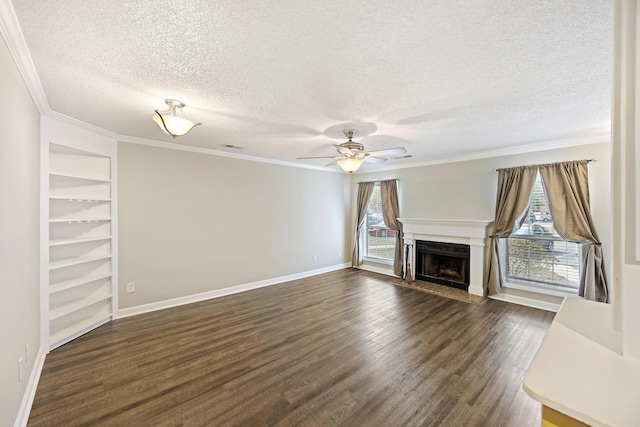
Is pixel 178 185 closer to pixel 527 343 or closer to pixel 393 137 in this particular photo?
pixel 393 137

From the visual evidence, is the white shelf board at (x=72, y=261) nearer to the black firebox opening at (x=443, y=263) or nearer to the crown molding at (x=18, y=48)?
the crown molding at (x=18, y=48)

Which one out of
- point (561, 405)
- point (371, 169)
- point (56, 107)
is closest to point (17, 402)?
point (56, 107)

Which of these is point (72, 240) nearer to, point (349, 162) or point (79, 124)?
point (79, 124)

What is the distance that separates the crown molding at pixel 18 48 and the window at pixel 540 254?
230 inches

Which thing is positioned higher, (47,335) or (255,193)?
(255,193)

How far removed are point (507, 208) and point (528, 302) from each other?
1.57m

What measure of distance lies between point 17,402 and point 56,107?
8.69 feet

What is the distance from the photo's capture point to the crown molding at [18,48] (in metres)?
1.35

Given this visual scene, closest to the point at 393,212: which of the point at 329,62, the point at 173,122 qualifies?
the point at 329,62

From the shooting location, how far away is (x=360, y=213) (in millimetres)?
6465

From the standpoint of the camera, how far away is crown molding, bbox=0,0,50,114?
1349 mm

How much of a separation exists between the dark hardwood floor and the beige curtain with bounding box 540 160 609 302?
75 centimetres

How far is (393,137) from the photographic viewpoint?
360cm

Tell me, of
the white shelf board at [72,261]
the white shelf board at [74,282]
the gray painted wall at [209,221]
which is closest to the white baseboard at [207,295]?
the gray painted wall at [209,221]
